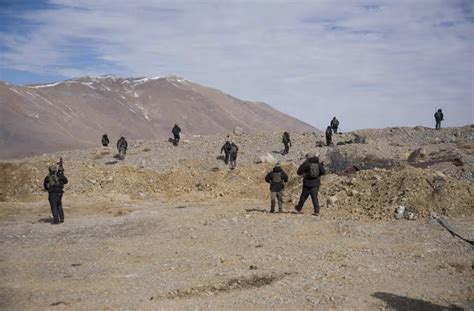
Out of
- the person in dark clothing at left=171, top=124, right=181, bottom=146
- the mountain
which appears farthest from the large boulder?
the mountain

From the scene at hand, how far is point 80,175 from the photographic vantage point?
21.9 meters

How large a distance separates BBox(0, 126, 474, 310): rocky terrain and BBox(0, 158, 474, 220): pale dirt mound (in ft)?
0.18

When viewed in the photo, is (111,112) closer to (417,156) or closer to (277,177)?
(417,156)

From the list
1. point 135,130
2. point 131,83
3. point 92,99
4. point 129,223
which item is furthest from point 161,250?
point 131,83

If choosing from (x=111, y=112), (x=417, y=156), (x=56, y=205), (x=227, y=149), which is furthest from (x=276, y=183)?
(x=111, y=112)

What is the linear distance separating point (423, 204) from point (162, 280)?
7574mm

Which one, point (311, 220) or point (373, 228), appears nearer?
point (373, 228)

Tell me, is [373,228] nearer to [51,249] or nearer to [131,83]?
[51,249]

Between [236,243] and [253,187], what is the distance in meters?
9.28

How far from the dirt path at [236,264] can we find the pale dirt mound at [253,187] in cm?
127

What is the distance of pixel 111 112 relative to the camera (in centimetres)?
9319

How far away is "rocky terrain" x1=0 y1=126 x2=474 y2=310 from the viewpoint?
24.9 ft

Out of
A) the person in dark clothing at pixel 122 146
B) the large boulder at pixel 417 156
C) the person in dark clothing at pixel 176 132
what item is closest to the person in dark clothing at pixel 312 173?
the large boulder at pixel 417 156

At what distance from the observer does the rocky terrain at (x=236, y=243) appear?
7.60 m
